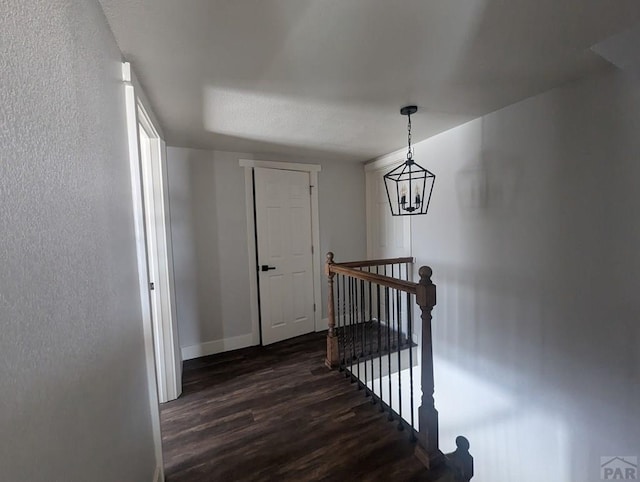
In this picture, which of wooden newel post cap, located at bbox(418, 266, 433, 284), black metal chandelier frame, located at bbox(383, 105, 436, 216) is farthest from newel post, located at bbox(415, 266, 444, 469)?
black metal chandelier frame, located at bbox(383, 105, 436, 216)

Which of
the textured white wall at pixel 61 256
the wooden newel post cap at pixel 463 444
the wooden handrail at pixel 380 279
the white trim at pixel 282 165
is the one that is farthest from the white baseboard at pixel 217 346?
the wooden newel post cap at pixel 463 444

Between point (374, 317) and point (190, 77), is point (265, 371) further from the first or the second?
point (190, 77)

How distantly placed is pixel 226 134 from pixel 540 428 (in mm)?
3393

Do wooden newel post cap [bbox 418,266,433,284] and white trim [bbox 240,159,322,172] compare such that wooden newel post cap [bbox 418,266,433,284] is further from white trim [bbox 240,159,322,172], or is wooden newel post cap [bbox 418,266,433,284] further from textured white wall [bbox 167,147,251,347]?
white trim [bbox 240,159,322,172]

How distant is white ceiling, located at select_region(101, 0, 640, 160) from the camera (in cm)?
112

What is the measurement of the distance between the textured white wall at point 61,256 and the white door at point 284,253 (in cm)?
200

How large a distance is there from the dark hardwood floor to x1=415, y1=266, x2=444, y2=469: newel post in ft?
0.24

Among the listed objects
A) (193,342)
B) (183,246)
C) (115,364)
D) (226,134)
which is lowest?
(193,342)

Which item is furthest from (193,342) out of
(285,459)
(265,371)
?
(285,459)

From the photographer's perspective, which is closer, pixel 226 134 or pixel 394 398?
pixel 226 134

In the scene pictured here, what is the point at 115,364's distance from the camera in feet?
3.26

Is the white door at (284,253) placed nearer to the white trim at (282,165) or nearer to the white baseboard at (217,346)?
the white trim at (282,165)

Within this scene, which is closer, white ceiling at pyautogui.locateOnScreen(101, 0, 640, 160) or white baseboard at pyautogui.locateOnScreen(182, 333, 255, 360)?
white ceiling at pyautogui.locateOnScreen(101, 0, 640, 160)

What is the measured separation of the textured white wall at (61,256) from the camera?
0.51 m
